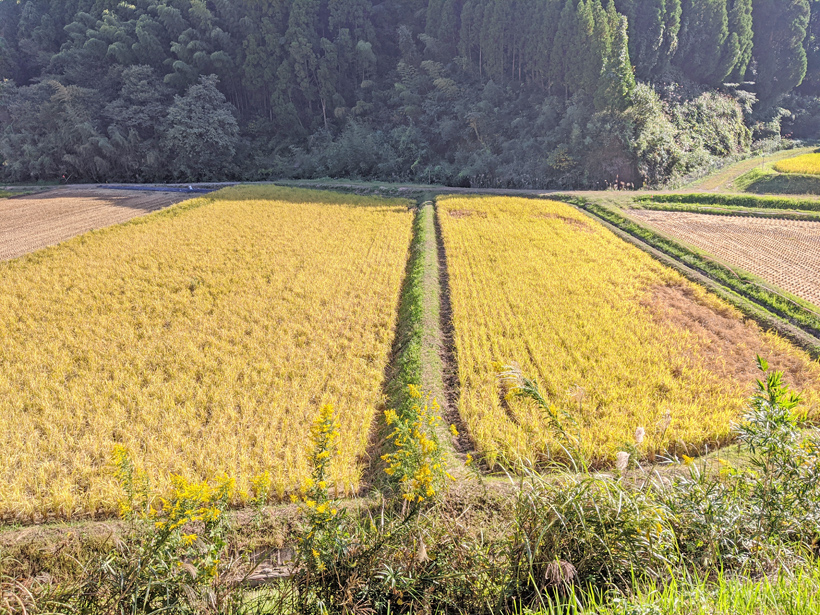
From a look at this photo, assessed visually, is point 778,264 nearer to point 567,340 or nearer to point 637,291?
point 637,291

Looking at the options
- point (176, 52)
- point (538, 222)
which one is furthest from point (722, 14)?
point (176, 52)

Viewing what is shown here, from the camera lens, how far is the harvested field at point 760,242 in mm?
11883

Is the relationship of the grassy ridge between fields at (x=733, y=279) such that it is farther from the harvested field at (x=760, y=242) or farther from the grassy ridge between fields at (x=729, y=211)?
the grassy ridge between fields at (x=729, y=211)

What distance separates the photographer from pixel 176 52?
35.4 metres

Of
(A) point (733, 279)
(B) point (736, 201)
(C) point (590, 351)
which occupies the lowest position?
(C) point (590, 351)

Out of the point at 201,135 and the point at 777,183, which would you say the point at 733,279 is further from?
the point at 201,135

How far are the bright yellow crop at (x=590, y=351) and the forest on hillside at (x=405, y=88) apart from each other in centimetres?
1529

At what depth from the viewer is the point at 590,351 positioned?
840 centimetres

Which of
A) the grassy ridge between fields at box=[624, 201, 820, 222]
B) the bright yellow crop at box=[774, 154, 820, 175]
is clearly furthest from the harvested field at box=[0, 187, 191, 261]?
the bright yellow crop at box=[774, 154, 820, 175]

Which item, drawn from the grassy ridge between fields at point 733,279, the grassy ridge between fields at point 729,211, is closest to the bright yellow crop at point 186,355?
the grassy ridge between fields at point 733,279

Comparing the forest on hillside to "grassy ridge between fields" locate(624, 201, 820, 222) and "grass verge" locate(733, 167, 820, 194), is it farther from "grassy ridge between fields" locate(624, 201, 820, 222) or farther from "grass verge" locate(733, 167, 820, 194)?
"grassy ridge between fields" locate(624, 201, 820, 222)

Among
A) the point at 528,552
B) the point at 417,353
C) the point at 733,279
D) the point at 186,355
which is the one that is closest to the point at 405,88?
the point at 733,279

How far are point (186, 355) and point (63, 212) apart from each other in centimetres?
1914

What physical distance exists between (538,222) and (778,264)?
7471 mm
